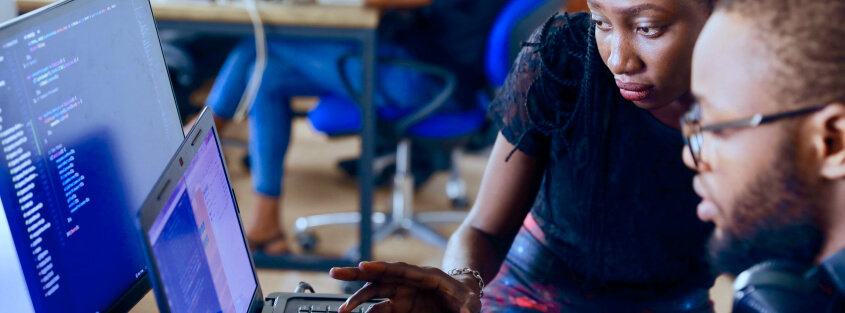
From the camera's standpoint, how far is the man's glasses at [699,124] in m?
0.62

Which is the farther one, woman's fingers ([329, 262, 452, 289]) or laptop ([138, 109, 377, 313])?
woman's fingers ([329, 262, 452, 289])

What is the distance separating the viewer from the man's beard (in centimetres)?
65

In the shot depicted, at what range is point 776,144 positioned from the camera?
0.64m

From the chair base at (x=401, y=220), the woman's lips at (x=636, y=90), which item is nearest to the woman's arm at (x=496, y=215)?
the woman's lips at (x=636, y=90)

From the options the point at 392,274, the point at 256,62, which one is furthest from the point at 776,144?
the point at 256,62

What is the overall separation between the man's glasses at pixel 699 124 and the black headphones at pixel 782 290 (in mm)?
109

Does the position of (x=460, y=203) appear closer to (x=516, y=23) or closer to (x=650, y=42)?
(x=516, y=23)

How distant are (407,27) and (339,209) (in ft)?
2.75

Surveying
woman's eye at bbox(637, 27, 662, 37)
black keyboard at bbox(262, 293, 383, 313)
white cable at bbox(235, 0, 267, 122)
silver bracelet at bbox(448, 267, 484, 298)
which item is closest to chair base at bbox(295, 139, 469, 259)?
white cable at bbox(235, 0, 267, 122)

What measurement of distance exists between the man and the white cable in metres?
1.57

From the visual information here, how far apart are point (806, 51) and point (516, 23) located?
1453 mm

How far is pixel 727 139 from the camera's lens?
0.67m

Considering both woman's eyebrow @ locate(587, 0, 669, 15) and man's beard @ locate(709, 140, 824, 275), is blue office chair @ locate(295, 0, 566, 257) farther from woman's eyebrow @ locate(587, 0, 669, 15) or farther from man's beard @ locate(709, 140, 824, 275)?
man's beard @ locate(709, 140, 824, 275)

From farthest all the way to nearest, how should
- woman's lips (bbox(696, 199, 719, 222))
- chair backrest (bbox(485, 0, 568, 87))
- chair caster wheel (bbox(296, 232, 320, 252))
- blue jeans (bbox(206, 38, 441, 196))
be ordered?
chair caster wheel (bbox(296, 232, 320, 252))
blue jeans (bbox(206, 38, 441, 196))
chair backrest (bbox(485, 0, 568, 87))
woman's lips (bbox(696, 199, 719, 222))
